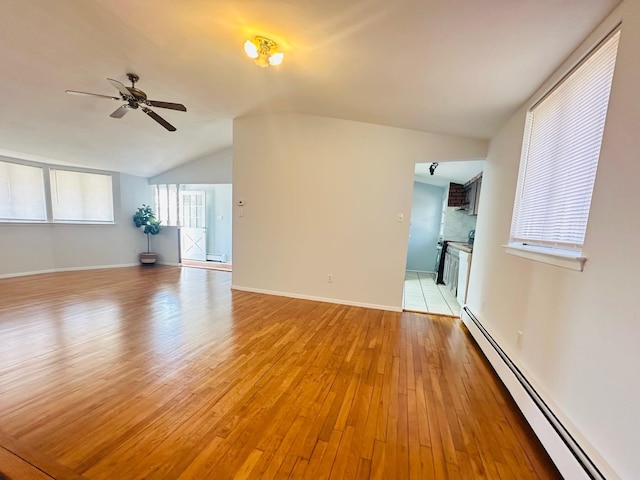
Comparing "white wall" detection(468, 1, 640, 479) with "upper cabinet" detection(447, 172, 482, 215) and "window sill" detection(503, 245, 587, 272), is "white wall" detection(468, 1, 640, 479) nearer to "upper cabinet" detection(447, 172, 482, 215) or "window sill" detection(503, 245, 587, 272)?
"window sill" detection(503, 245, 587, 272)

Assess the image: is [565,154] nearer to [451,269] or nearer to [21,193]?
[451,269]

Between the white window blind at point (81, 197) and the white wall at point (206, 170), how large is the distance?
4.29 feet

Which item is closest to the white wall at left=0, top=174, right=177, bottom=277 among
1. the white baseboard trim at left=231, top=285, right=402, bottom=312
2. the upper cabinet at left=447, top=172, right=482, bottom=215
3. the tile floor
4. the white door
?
the white door

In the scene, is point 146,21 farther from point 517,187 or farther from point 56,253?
point 56,253

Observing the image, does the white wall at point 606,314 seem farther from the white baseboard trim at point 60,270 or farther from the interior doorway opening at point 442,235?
the white baseboard trim at point 60,270

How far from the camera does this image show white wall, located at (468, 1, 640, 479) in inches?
42.1

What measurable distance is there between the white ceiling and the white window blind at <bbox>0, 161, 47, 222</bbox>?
107cm

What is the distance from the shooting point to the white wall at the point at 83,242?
4781mm

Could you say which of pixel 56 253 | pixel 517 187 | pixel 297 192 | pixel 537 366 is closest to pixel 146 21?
pixel 297 192

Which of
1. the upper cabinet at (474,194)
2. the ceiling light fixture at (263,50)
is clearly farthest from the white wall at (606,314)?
the upper cabinet at (474,194)

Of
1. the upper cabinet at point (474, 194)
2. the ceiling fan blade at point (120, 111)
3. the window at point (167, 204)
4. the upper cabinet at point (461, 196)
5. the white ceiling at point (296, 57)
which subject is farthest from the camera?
the window at point (167, 204)

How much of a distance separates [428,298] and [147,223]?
6532mm

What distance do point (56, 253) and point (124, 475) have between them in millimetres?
6145

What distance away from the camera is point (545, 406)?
152 cm
